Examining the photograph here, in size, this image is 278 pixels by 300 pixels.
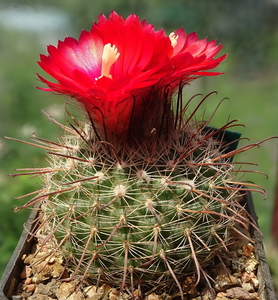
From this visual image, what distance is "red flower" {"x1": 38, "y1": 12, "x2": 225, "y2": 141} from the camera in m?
0.51

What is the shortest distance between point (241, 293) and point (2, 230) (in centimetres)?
94

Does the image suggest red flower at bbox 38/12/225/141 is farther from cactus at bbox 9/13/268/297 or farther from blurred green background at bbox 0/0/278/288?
blurred green background at bbox 0/0/278/288

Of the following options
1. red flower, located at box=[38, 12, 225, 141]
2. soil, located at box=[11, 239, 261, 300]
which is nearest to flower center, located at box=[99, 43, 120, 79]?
red flower, located at box=[38, 12, 225, 141]

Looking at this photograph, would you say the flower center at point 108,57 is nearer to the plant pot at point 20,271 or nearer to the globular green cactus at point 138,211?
the globular green cactus at point 138,211

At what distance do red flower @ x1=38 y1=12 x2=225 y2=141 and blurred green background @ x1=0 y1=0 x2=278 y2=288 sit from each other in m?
1.03

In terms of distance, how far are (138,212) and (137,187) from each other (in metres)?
0.04

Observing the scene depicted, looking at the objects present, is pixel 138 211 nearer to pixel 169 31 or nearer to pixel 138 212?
pixel 138 212

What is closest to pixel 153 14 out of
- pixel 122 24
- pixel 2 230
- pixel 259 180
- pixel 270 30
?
pixel 270 30

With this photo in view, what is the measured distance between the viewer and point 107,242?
569 mm

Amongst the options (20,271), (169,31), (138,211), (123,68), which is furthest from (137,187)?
(169,31)

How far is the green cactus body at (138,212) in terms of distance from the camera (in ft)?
1.84

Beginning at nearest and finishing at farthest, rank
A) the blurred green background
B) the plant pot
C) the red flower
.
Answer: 1. the red flower
2. the plant pot
3. the blurred green background

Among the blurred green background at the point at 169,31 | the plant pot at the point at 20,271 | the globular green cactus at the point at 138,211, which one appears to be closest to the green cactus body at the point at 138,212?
the globular green cactus at the point at 138,211

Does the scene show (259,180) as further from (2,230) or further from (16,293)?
(16,293)
